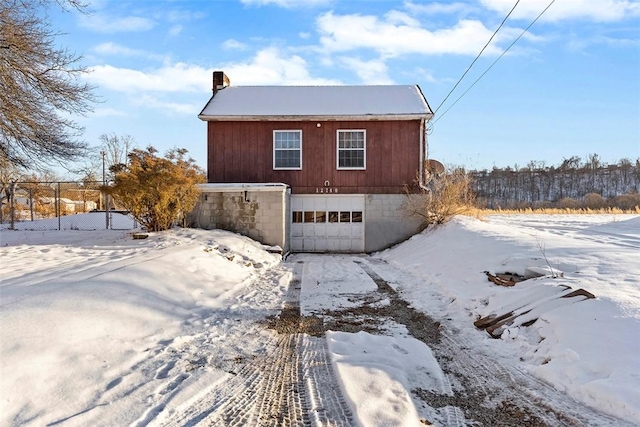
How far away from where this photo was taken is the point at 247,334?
546cm

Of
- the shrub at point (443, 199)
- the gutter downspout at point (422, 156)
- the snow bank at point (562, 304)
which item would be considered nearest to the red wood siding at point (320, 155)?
the gutter downspout at point (422, 156)

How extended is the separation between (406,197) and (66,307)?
42.0 ft

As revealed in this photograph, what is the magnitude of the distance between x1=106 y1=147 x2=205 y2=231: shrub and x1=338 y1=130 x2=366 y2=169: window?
5829 millimetres

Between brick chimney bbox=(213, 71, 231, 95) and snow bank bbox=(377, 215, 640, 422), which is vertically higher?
brick chimney bbox=(213, 71, 231, 95)

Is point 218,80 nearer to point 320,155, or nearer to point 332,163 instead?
point 320,155

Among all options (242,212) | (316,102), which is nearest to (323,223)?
(242,212)

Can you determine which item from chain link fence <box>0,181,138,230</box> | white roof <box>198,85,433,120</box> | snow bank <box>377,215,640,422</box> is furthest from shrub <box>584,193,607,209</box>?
chain link fence <box>0,181,138,230</box>

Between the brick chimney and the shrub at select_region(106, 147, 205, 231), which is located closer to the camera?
the shrub at select_region(106, 147, 205, 231)

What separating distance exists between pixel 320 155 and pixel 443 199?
5010 millimetres

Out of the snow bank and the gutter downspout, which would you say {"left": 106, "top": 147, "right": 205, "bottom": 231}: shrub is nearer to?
the snow bank

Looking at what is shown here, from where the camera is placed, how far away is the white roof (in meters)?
15.8

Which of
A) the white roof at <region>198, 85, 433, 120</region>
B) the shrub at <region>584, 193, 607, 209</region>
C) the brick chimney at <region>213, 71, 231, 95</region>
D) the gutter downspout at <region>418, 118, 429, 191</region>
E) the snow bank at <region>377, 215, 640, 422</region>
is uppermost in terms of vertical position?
the brick chimney at <region>213, 71, 231, 95</region>

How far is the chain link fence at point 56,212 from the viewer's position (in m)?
17.7

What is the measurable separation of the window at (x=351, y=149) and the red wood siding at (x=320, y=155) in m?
0.20
